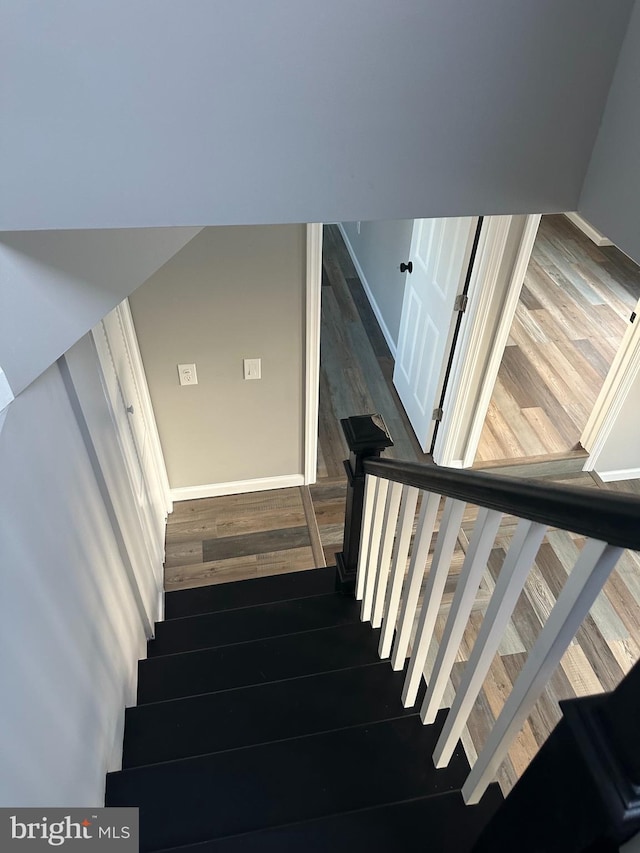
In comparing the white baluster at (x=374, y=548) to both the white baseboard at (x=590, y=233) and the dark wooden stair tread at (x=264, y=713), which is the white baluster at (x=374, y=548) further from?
the white baseboard at (x=590, y=233)

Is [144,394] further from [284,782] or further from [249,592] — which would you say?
[284,782]

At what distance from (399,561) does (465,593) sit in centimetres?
52

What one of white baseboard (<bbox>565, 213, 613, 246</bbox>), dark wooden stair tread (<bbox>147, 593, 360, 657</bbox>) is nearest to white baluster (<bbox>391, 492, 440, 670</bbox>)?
dark wooden stair tread (<bbox>147, 593, 360, 657</bbox>)

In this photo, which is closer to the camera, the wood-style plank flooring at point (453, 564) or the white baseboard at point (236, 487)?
the wood-style plank flooring at point (453, 564)

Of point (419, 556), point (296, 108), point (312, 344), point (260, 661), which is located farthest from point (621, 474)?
point (296, 108)

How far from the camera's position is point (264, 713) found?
73.3 inches

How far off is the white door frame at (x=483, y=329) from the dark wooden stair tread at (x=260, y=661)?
61.3 inches

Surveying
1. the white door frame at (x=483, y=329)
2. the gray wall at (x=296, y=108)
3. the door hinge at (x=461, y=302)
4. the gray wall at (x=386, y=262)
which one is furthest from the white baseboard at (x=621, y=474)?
the gray wall at (x=296, y=108)

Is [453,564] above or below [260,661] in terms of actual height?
below

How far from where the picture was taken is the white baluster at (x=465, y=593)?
1055mm

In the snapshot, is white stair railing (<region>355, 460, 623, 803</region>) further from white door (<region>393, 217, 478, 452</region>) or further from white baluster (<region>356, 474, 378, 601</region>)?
white door (<region>393, 217, 478, 452</region>)

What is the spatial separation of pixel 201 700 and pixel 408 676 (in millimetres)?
735

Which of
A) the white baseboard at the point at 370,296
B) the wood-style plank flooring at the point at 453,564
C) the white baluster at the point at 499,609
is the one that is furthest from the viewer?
the white baseboard at the point at 370,296

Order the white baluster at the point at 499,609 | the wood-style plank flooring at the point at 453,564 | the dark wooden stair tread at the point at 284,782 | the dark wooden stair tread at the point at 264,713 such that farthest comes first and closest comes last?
the wood-style plank flooring at the point at 453,564 < the dark wooden stair tread at the point at 264,713 < the dark wooden stair tread at the point at 284,782 < the white baluster at the point at 499,609
